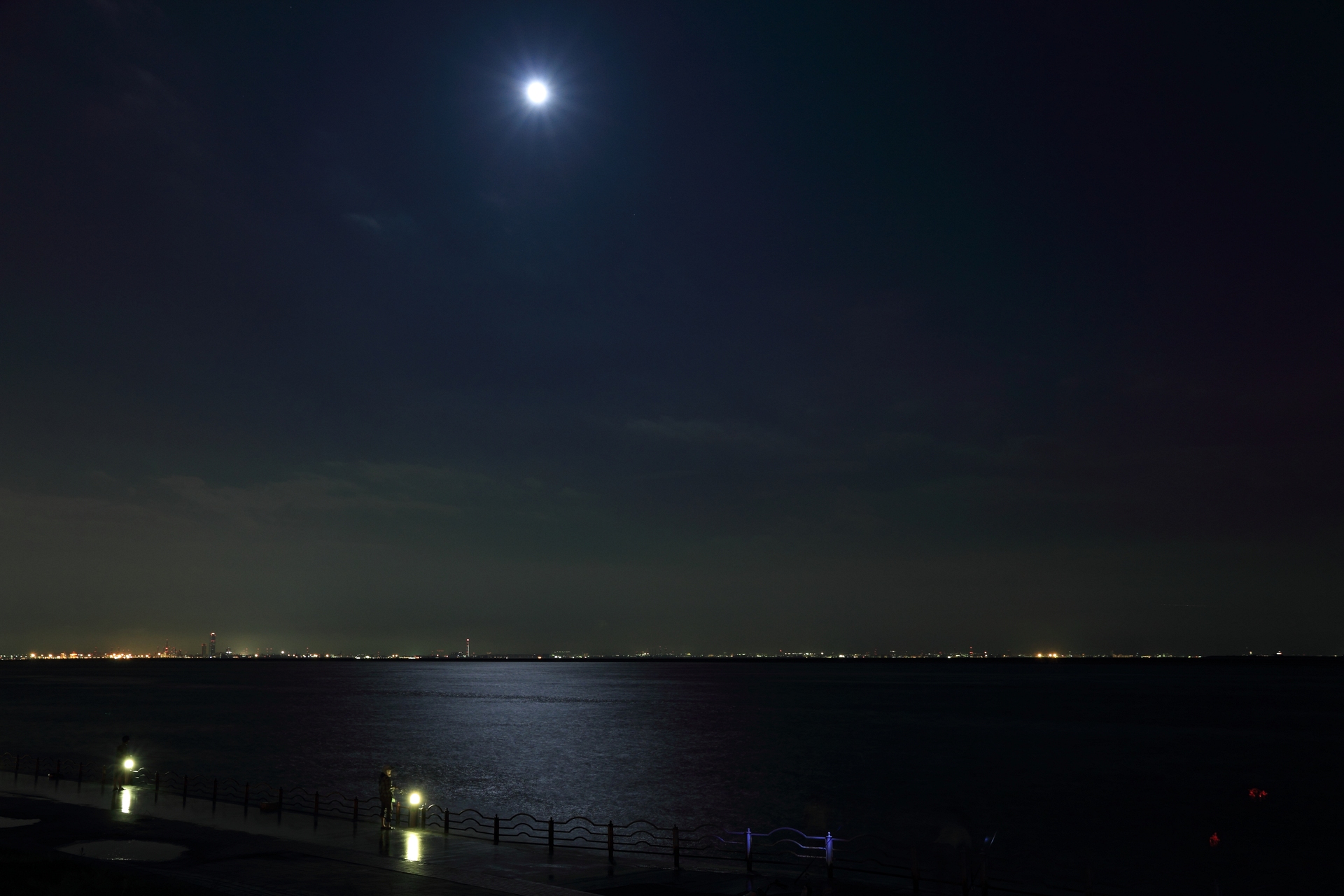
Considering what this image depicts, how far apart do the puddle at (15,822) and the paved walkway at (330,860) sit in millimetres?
306

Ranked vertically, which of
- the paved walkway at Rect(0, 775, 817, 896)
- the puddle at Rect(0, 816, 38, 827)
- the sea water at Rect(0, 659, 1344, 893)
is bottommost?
the sea water at Rect(0, 659, 1344, 893)

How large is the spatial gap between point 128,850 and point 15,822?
6.31 m

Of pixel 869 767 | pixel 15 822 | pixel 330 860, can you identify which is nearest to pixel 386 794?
pixel 330 860

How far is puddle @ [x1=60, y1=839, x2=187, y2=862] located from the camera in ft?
69.4

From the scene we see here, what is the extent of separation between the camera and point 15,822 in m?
25.7

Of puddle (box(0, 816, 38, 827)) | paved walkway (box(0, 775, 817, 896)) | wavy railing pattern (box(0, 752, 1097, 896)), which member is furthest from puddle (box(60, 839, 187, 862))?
wavy railing pattern (box(0, 752, 1097, 896))

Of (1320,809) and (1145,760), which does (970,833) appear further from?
(1145,760)

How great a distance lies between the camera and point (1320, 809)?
176 ft

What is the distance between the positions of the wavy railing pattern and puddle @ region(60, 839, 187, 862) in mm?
4372

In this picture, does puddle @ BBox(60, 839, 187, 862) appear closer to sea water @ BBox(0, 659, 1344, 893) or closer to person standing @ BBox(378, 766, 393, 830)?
person standing @ BBox(378, 766, 393, 830)

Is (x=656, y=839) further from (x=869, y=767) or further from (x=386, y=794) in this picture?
(x=869, y=767)

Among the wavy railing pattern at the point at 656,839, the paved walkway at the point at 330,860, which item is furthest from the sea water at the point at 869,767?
the paved walkway at the point at 330,860

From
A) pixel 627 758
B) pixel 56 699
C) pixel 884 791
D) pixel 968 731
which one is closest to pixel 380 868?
pixel 884 791

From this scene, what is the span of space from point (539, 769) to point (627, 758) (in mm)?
9084
